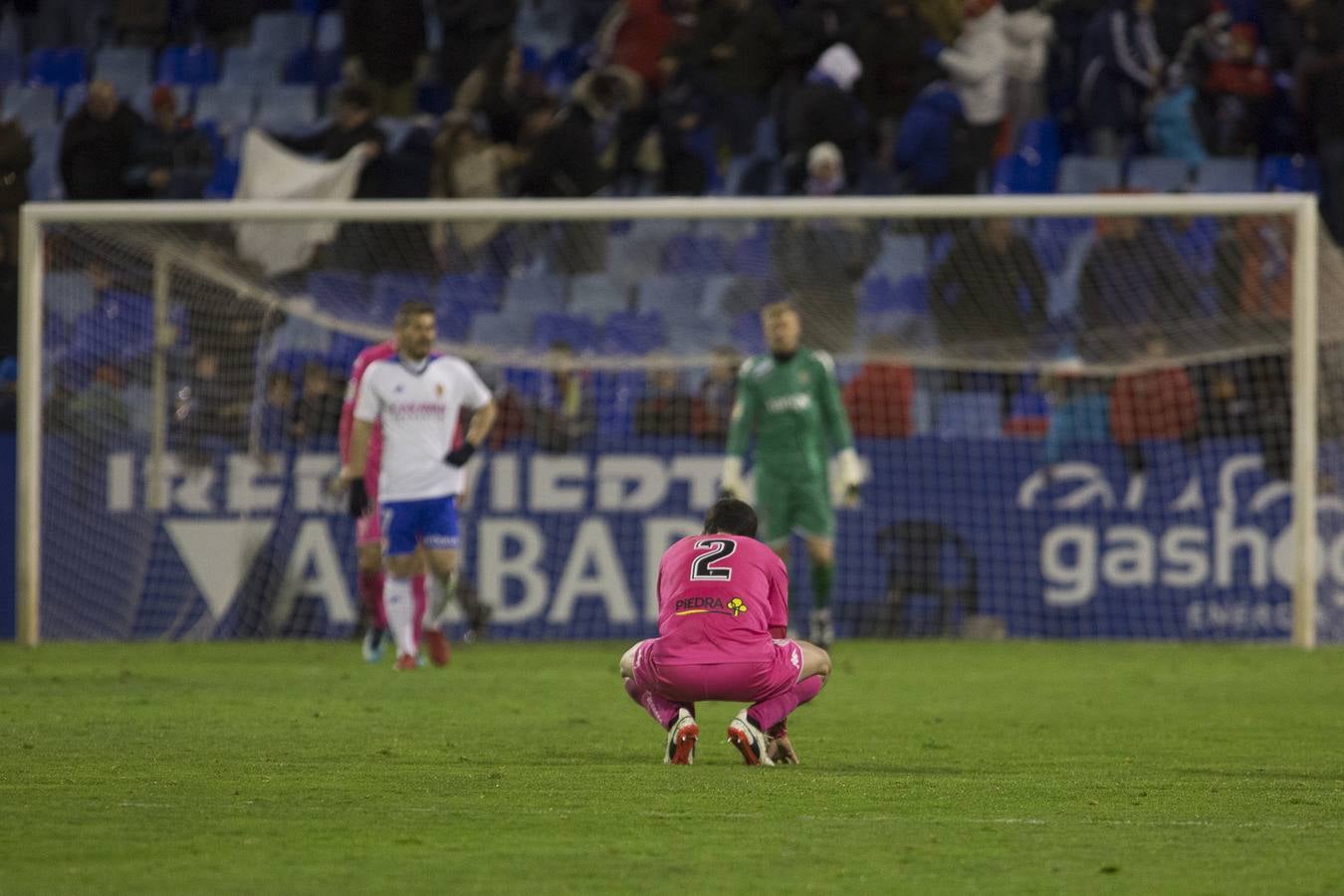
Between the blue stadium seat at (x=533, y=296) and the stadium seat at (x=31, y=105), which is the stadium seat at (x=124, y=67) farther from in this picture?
the blue stadium seat at (x=533, y=296)

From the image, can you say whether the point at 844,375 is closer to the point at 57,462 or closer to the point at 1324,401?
the point at 1324,401

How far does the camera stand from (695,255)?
19.4m

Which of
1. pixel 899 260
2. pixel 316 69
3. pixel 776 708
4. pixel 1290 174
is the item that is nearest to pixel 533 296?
pixel 899 260

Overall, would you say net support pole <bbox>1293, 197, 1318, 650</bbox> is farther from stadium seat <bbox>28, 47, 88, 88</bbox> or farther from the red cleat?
stadium seat <bbox>28, 47, 88, 88</bbox>

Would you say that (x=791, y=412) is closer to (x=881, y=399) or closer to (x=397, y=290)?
(x=881, y=399)

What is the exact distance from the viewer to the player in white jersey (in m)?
13.0

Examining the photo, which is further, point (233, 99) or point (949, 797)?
point (233, 99)

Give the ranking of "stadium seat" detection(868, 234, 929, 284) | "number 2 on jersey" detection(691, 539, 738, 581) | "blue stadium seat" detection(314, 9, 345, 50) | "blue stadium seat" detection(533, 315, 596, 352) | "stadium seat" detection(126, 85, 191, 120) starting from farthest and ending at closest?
"blue stadium seat" detection(314, 9, 345, 50)
"stadium seat" detection(126, 85, 191, 120)
"stadium seat" detection(868, 234, 929, 284)
"blue stadium seat" detection(533, 315, 596, 352)
"number 2 on jersey" detection(691, 539, 738, 581)

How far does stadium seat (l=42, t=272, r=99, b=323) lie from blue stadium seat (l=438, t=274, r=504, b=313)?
126 inches

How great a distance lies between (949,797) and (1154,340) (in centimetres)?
1087

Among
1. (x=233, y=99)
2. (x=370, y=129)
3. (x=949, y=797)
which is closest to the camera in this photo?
(x=949, y=797)

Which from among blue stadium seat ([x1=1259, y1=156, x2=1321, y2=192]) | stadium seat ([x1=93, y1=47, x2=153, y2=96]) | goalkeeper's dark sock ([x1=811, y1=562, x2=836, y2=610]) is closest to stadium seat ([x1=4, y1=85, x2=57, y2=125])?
stadium seat ([x1=93, y1=47, x2=153, y2=96])

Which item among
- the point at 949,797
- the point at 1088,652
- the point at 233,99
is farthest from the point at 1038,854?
the point at 233,99

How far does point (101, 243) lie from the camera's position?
1702cm
